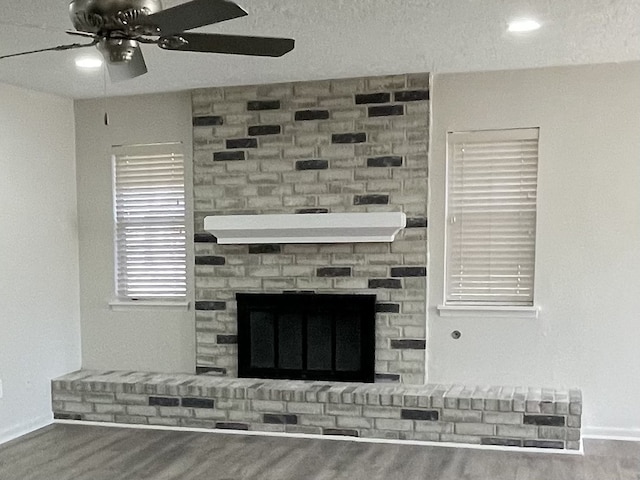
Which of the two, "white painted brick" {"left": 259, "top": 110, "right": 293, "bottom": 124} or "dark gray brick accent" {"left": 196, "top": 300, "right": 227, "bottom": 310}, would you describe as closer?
"white painted brick" {"left": 259, "top": 110, "right": 293, "bottom": 124}

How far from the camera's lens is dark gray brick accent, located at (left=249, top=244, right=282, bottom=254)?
15.6 feet

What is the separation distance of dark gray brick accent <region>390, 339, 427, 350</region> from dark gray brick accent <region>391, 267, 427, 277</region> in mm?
463

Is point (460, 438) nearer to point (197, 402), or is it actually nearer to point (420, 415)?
point (420, 415)

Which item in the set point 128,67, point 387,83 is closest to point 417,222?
point 387,83

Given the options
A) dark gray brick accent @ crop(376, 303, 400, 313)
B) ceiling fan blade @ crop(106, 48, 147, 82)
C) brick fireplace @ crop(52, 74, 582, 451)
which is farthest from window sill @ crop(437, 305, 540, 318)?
ceiling fan blade @ crop(106, 48, 147, 82)

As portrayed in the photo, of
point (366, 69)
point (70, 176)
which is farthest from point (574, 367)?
point (70, 176)

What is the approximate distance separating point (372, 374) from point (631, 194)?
2.13 metres

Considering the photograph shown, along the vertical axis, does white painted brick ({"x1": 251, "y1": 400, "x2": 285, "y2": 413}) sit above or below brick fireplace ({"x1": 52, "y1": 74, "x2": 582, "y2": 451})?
below

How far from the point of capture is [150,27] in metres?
2.08

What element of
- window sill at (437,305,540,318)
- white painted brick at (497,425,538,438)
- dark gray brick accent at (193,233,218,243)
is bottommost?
white painted brick at (497,425,538,438)

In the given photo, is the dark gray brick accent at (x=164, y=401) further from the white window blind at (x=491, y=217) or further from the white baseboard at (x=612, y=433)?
the white baseboard at (x=612, y=433)

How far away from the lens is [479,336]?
4.48 meters

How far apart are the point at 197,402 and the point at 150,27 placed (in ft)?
10.3

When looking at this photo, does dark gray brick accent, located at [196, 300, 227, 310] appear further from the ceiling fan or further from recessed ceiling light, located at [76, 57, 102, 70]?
the ceiling fan
